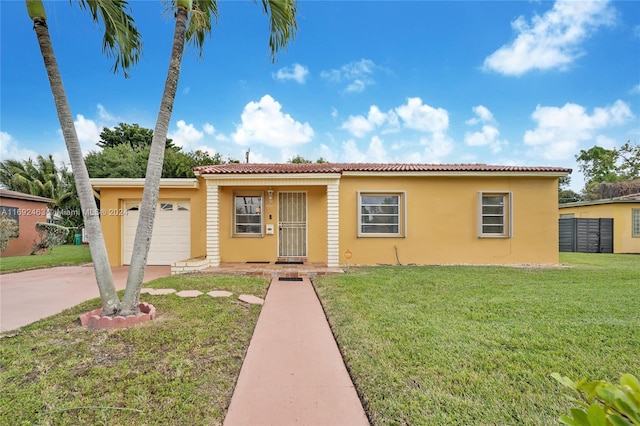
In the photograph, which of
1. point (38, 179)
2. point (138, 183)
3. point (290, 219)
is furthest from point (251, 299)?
point (38, 179)

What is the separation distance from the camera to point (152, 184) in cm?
411

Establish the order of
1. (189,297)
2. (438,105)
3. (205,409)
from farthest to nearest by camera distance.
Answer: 1. (438,105)
2. (189,297)
3. (205,409)

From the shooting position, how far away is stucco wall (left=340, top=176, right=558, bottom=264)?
9.35 m

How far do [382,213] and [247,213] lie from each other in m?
4.59

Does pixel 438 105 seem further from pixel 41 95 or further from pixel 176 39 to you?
pixel 41 95

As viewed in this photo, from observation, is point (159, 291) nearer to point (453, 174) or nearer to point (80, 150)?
point (80, 150)

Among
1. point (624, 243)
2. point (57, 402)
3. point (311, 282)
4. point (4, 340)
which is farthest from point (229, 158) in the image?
point (624, 243)

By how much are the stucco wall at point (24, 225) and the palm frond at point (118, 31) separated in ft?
44.1

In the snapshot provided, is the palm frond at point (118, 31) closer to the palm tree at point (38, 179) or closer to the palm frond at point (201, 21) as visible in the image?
the palm frond at point (201, 21)

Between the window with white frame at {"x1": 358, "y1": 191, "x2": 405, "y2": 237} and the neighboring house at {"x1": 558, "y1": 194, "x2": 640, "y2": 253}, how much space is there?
38.4 feet

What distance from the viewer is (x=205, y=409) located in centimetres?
221

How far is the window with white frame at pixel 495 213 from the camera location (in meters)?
9.46

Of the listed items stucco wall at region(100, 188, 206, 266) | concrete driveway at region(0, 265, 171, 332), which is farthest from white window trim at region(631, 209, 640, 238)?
concrete driveway at region(0, 265, 171, 332)

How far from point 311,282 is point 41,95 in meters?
16.2
